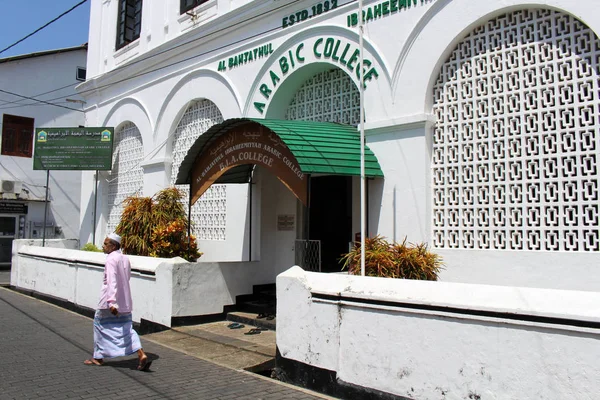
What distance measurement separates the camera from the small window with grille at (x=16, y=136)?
23.6 metres

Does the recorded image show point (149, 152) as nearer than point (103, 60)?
Yes

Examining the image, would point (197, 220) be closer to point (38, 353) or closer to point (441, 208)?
point (38, 353)

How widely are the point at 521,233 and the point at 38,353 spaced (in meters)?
6.87

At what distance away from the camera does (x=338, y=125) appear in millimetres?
9562

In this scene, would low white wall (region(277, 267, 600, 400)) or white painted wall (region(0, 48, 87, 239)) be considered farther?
white painted wall (region(0, 48, 87, 239))

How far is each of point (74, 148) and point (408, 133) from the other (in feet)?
40.1

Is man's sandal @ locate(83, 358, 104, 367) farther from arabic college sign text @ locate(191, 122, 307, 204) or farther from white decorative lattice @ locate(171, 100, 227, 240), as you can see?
white decorative lattice @ locate(171, 100, 227, 240)

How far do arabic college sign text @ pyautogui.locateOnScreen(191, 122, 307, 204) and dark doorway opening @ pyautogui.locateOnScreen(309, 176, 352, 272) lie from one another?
7.79ft

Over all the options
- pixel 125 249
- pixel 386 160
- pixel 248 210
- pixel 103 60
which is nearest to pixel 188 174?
pixel 248 210

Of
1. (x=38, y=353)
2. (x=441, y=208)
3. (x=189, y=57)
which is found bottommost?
(x=38, y=353)

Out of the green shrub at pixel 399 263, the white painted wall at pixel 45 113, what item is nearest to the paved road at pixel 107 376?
the green shrub at pixel 399 263

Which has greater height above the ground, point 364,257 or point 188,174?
point 188,174

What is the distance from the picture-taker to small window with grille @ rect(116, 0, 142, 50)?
16562 millimetres

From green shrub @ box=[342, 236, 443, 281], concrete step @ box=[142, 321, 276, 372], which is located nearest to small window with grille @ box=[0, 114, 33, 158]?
concrete step @ box=[142, 321, 276, 372]
